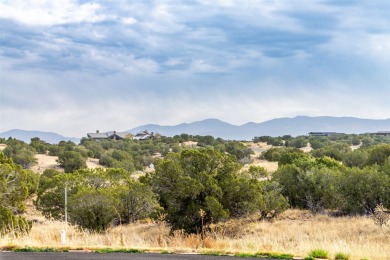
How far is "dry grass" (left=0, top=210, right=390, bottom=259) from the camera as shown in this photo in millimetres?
13328

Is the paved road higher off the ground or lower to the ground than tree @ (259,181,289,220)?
higher

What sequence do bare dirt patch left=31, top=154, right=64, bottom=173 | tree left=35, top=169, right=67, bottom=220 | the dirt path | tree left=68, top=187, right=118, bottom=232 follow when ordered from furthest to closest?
the dirt path, bare dirt patch left=31, top=154, right=64, bottom=173, tree left=35, top=169, right=67, bottom=220, tree left=68, top=187, right=118, bottom=232

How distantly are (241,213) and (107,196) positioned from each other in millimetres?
8235

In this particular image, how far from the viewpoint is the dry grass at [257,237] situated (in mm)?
13328

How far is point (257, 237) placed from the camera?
24.8m

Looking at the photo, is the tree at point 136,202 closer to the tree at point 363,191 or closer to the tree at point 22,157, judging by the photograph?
the tree at point 363,191

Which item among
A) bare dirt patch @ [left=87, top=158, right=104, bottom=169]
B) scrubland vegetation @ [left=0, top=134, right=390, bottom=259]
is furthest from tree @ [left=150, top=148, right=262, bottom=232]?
bare dirt patch @ [left=87, top=158, right=104, bottom=169]

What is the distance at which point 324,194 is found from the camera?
3919 cm

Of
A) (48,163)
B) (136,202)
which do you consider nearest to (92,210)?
(136,202)

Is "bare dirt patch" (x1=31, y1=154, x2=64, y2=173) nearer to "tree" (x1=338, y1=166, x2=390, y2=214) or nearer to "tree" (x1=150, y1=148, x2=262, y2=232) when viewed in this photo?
"tree" (x1=150, y1=148, x2=262, y2=232)

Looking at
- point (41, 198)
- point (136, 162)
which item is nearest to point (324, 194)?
point (41, 198)

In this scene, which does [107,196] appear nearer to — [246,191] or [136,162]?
[246,191]

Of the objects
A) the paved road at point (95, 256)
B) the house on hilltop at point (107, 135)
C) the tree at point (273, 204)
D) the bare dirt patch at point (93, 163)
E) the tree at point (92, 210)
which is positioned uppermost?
the house on hilltop at point (107, 135)

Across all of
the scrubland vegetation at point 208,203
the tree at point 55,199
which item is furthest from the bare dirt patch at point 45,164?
the tree at point 55,199
